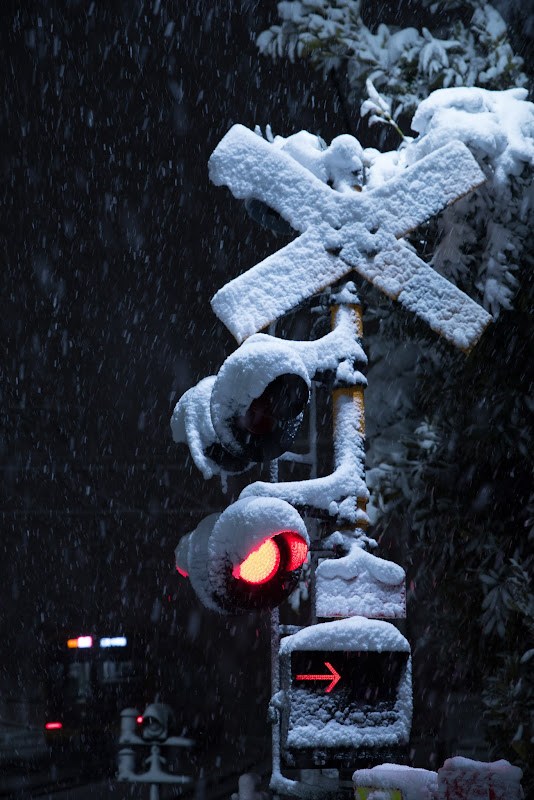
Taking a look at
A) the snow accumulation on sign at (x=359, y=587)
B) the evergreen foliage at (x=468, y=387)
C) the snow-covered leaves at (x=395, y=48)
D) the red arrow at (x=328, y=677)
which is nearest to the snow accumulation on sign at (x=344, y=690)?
the red arrow at (x=328, y=677)

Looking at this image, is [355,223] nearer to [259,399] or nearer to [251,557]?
[259,399]

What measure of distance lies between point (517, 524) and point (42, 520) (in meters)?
26.6

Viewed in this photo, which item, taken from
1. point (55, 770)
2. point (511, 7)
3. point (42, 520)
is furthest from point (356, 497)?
point (42, 520)

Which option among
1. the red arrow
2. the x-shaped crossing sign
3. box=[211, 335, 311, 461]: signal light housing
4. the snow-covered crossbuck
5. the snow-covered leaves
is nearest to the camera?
box=[211, 335, 311, 461]: signal light housing

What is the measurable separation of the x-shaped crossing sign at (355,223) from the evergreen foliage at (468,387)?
219 cm

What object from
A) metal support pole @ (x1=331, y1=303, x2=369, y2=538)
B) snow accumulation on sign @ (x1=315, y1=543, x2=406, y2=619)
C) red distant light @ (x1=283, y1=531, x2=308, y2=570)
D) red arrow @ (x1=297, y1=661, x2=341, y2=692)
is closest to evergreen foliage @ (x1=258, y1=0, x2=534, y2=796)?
metal support pole @ (x1=331, y1=303, x2=369, y2=538)

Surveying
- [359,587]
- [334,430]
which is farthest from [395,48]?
[359,587]

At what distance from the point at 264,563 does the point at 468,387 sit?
5812 millimetres

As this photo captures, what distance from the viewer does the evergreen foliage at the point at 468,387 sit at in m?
7.86

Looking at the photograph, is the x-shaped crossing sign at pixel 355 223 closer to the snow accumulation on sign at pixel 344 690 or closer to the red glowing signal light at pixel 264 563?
the red glowing signal light at pixel 264 563

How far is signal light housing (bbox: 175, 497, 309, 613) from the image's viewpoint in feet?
10.6

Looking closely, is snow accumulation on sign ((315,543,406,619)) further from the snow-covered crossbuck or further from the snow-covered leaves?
the snow-covered leaves

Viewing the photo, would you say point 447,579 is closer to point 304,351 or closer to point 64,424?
point 304,351

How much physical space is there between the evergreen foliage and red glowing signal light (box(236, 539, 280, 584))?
384 cm
